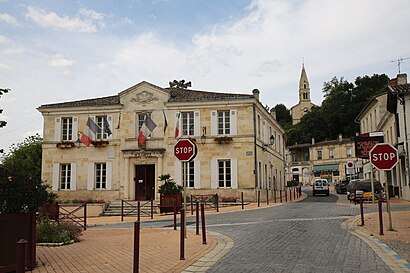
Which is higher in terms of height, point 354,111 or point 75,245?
point 354,111

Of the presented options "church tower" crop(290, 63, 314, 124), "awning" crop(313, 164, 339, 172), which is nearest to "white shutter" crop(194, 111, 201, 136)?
"awning" crop(313, 164, 339, 172)

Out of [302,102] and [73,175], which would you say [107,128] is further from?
[302,102]

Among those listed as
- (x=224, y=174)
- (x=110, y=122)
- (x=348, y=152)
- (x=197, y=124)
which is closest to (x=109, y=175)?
(x=110, y=122)

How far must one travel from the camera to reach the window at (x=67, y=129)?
106ft

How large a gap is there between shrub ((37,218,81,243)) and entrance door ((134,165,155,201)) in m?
18.7

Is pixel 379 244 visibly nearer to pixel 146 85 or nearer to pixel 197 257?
pixel 197 257

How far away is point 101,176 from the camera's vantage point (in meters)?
31.1

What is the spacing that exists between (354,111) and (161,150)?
53.0 m

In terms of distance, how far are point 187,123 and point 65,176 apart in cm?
978

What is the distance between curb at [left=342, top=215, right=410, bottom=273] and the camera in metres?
7.59

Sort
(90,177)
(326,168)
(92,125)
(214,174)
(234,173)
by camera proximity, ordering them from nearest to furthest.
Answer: (234,173) → (214,174) → (92,125) → (90,177) → (326,168)

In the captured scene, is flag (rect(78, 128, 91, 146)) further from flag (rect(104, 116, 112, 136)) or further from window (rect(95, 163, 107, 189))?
window (rect(95, 163, 107, 189))

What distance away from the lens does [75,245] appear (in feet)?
35.8

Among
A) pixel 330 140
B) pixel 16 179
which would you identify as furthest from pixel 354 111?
pixel 16 179
